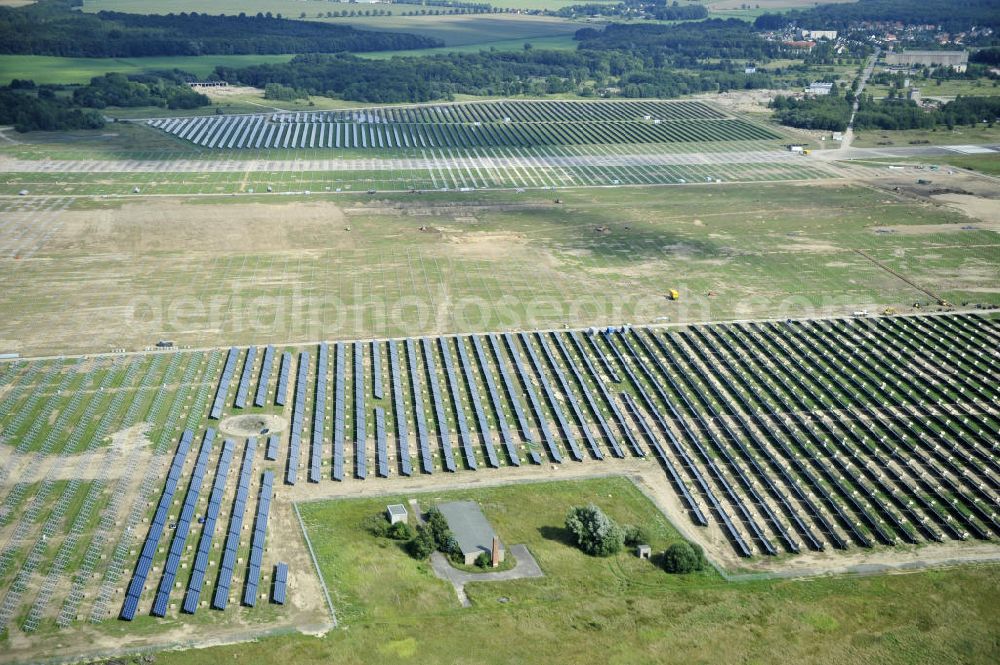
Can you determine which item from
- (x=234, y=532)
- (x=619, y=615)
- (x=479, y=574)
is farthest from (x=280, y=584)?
(x=619, y=615)

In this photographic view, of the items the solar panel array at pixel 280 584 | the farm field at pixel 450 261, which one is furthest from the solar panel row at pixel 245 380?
the solar panel array at pixel 280 584

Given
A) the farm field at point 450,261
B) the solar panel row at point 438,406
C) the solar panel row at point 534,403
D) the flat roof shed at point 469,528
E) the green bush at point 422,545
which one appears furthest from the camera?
the farm field at point 450,261

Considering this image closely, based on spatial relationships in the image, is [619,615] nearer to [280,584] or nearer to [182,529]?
[280,584]

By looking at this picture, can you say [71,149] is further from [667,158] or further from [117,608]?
[117,608]

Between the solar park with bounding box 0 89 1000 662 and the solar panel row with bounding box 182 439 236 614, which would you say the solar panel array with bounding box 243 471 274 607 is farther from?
the solar panel row with bounding box 182 439 236 614

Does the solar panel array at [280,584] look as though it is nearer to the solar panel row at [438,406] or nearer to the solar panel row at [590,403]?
the solar panel row at [438,406]

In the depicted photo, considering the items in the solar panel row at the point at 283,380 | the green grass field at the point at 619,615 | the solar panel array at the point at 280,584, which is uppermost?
the solar panel row at the point at 283,380
